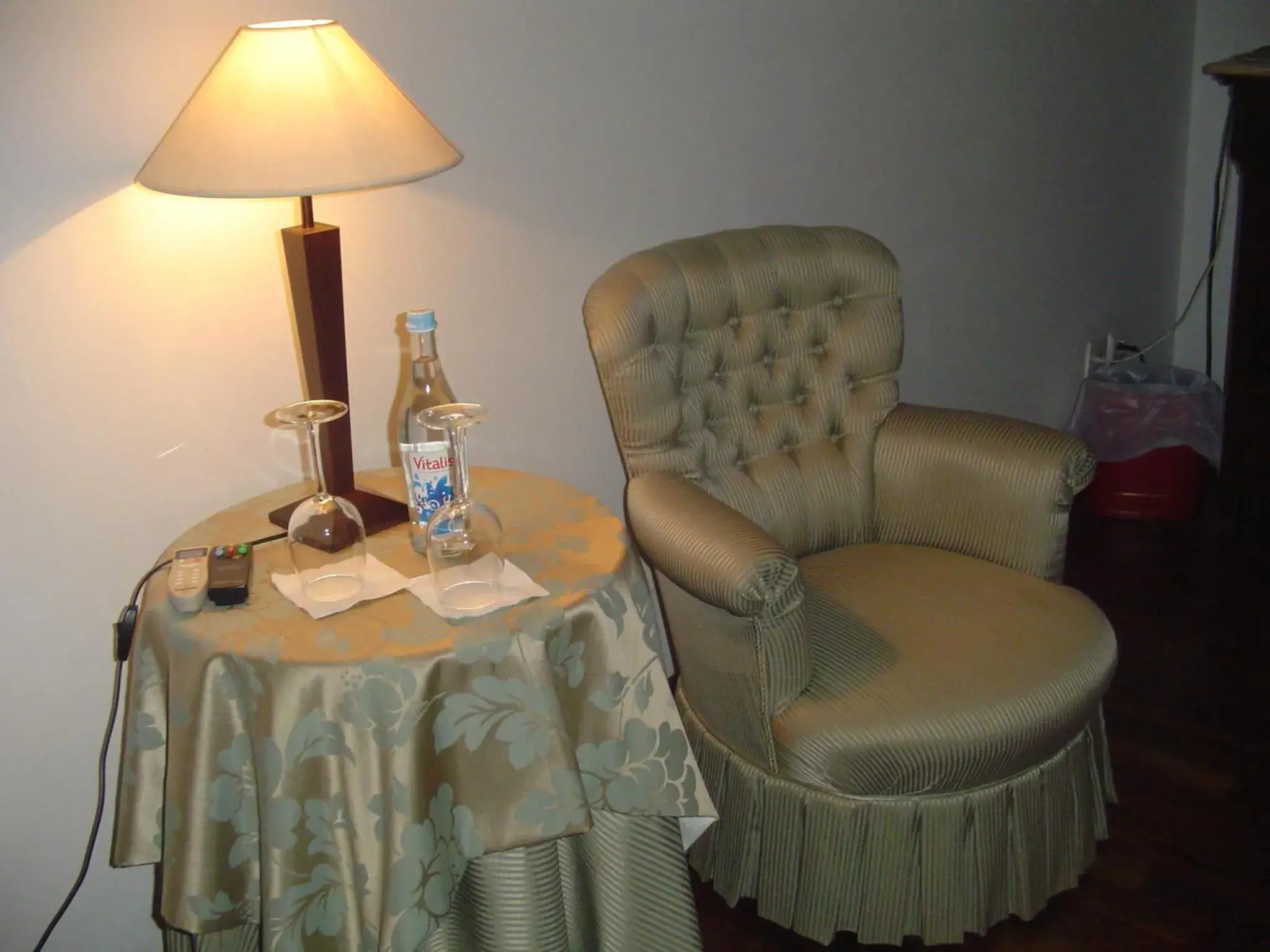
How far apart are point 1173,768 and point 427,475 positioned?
1477mm

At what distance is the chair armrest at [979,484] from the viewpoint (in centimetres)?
204

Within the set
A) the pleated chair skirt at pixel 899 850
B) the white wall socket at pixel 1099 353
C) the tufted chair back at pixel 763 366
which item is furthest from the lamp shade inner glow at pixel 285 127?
the white wall socket at pixel 1099 353

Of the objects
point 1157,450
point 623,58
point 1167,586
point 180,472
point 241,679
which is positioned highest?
point 623,58

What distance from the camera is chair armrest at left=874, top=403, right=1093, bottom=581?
6.68ft

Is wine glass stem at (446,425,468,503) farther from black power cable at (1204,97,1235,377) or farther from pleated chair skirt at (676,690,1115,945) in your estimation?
black power cable at (1204,97,1235,377)

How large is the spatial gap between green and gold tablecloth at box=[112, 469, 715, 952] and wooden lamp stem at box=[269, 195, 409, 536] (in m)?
0.20

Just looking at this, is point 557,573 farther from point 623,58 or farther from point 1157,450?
point 1157,450

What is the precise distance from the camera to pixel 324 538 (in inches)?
61.0

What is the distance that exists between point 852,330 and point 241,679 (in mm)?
1224

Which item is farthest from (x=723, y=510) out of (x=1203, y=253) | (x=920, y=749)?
(x=1203, y=253)

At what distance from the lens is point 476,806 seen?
144 centimetres

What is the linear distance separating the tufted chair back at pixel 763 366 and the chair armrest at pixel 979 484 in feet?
0.15

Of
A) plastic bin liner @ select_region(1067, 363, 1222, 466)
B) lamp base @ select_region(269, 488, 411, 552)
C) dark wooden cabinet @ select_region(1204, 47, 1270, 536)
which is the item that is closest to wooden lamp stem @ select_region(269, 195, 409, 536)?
lamp base @ select_region(269, 488, 411, 552)

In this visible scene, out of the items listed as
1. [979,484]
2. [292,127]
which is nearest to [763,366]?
[979,484]
